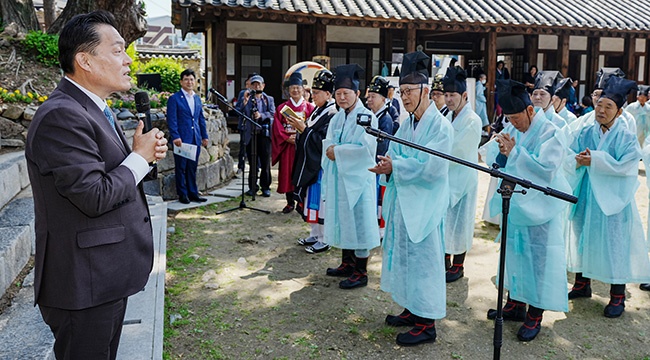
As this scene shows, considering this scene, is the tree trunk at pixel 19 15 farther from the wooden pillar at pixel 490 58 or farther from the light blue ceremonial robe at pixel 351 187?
the wooden pillar at pixel 490 58

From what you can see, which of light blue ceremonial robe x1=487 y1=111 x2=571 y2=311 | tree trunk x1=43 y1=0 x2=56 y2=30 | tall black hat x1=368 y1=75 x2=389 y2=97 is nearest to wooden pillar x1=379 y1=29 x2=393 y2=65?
tree trunk x1=43 y1=0 x2=56 y2=30

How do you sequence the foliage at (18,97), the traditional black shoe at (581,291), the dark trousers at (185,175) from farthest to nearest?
the dark trousers at (185,175) → the foliage at (18,97) → the traditional black shoe at (581,291)

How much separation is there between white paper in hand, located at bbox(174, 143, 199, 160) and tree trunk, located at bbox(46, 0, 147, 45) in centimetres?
300

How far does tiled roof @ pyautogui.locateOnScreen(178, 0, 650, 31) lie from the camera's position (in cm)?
1305

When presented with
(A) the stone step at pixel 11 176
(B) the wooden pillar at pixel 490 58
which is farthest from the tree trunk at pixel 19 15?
(B) the wooden pillar at pixel 490 58

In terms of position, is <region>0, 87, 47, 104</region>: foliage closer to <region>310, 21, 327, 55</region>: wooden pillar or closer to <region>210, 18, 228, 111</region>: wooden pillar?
<region>210, 18, 228, 111</region>: wooden pillar

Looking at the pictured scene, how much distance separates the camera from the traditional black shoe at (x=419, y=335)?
4.00 meters

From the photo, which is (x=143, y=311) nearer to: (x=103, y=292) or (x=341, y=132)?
(x=103, y=292)

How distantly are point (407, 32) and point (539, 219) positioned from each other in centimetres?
1143

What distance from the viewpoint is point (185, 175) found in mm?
8141

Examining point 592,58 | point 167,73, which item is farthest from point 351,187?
point 592,58

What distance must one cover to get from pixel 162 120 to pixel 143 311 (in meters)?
5.04

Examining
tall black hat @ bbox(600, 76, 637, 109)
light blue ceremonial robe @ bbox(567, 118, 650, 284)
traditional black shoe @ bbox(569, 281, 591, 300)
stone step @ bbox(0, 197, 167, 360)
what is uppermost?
tall black hat @ bbox(600, 76, 637, 109)

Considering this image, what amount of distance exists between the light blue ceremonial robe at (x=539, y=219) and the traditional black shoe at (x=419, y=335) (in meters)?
0.74
